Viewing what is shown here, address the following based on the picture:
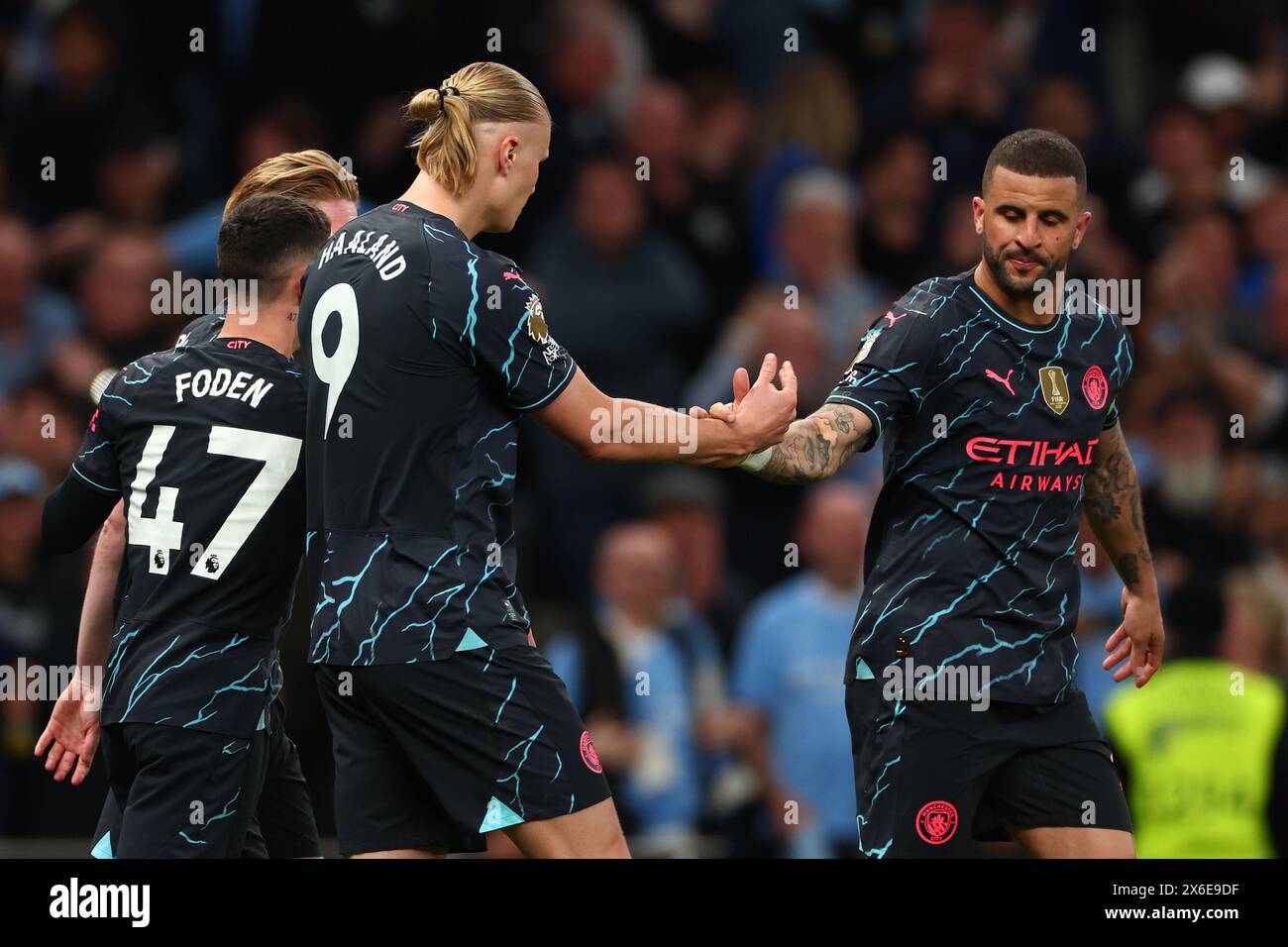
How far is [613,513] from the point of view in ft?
30.2

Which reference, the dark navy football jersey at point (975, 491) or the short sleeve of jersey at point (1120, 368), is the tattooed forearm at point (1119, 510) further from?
the dark navy football jersey at point (975, 491)

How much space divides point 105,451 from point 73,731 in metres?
0.77

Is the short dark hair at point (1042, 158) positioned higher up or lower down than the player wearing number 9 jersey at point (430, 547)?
higher up

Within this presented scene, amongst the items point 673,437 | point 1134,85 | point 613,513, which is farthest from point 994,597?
point 1134,85

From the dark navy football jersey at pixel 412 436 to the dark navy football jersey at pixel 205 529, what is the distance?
1.03 ft

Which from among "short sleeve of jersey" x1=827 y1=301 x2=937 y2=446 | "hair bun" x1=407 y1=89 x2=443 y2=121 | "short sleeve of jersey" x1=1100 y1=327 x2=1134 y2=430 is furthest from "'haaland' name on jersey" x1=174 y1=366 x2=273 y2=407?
"short sleeve of jersey" x1=1100 y1=327 x2=1134 y2=430

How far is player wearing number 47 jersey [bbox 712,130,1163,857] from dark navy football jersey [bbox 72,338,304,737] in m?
1.15

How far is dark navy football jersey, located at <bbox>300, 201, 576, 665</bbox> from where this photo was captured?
4367mm

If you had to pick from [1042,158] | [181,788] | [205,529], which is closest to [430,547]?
[205,529]

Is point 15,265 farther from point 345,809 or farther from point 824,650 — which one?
point 345,809

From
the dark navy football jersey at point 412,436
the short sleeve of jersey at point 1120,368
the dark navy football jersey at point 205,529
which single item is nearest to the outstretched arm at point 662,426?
the dark navy football jersey at point 412,436

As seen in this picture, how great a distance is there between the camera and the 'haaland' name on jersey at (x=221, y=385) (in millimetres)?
4742

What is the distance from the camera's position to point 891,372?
4918 millimetres

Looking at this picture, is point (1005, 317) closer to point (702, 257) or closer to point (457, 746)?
point (457, 746)
